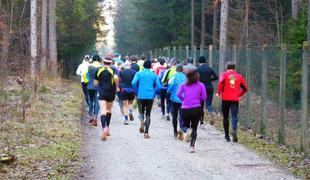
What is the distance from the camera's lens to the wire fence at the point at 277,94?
42.0 feet

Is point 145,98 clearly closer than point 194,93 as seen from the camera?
No

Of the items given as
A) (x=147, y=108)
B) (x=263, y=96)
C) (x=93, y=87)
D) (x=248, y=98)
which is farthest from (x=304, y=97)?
(x=93, y=87)

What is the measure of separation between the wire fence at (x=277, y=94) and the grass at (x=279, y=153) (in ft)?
0.66

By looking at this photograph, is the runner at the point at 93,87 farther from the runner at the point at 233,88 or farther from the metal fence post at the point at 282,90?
the metal fence post at the point at 282,90

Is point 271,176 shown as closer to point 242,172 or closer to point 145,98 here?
point 242,172

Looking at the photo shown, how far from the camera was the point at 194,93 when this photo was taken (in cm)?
1327

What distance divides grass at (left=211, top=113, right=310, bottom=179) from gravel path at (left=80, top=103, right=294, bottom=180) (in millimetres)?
239

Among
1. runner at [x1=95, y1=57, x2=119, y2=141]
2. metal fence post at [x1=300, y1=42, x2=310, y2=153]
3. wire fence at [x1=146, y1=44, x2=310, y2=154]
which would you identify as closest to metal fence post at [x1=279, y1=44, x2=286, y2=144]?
wire fence at [x1=146, y1=44, x2=310, y2=154]

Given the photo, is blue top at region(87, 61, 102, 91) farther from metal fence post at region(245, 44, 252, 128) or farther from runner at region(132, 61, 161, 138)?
metal fence post at region(245, 44, 252, 128)

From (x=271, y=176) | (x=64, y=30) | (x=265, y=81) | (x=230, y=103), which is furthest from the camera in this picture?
(x=64, y=30)

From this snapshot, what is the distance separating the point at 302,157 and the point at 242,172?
2.06 metres

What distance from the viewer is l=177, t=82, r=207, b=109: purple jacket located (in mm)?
13266

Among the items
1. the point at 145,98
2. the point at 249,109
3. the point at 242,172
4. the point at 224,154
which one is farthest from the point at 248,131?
the point at 242,172

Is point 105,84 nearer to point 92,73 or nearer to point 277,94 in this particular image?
point 92,73
